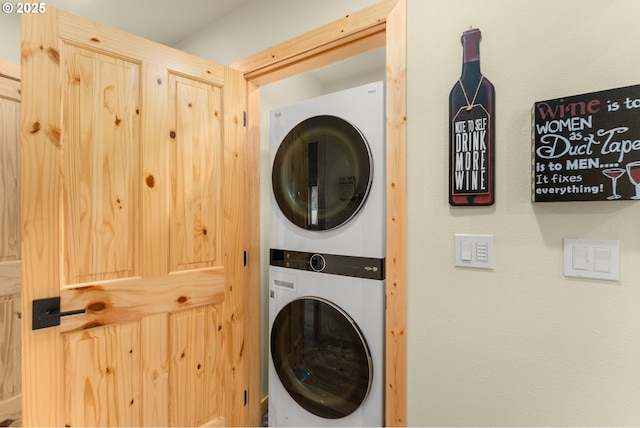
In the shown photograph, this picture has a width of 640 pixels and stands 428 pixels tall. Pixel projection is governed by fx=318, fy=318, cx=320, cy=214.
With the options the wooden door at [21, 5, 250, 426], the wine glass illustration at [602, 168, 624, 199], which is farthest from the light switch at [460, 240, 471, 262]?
the wooden door at [21, 5, 250, 426]

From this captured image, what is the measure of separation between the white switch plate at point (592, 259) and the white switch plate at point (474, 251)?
216mm

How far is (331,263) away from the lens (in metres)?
1.55

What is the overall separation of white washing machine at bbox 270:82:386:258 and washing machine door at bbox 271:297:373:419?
0.33 m

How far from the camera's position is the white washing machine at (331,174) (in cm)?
140

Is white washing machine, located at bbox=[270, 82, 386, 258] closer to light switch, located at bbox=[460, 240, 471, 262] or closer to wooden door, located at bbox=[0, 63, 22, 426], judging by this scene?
light switch, located at bbox=[460, 240, 471, 262]

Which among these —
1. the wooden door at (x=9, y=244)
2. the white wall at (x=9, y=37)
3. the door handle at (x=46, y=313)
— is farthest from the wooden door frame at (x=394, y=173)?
the white wall at (x=9, y=37)

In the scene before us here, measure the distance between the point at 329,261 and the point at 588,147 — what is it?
106cm

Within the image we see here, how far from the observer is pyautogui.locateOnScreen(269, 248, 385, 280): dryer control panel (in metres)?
1.41

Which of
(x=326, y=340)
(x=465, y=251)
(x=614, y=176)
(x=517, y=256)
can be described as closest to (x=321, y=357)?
(x=326, y=340)

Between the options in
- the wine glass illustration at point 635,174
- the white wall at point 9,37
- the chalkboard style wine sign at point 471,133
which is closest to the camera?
the wine glass illustration at point 635,174

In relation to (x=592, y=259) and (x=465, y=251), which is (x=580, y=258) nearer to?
(x=592, y=259)

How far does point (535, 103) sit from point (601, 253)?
50 cm

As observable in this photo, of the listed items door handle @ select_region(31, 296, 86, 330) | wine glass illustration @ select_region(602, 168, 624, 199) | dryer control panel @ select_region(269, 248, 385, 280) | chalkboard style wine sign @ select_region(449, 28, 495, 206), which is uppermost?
chalkboard style wine sign @ select_region(449, 28, 495, 206)

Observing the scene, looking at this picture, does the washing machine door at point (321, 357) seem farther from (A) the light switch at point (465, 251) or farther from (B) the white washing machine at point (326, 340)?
(A) the light switch at point (465, 251)
